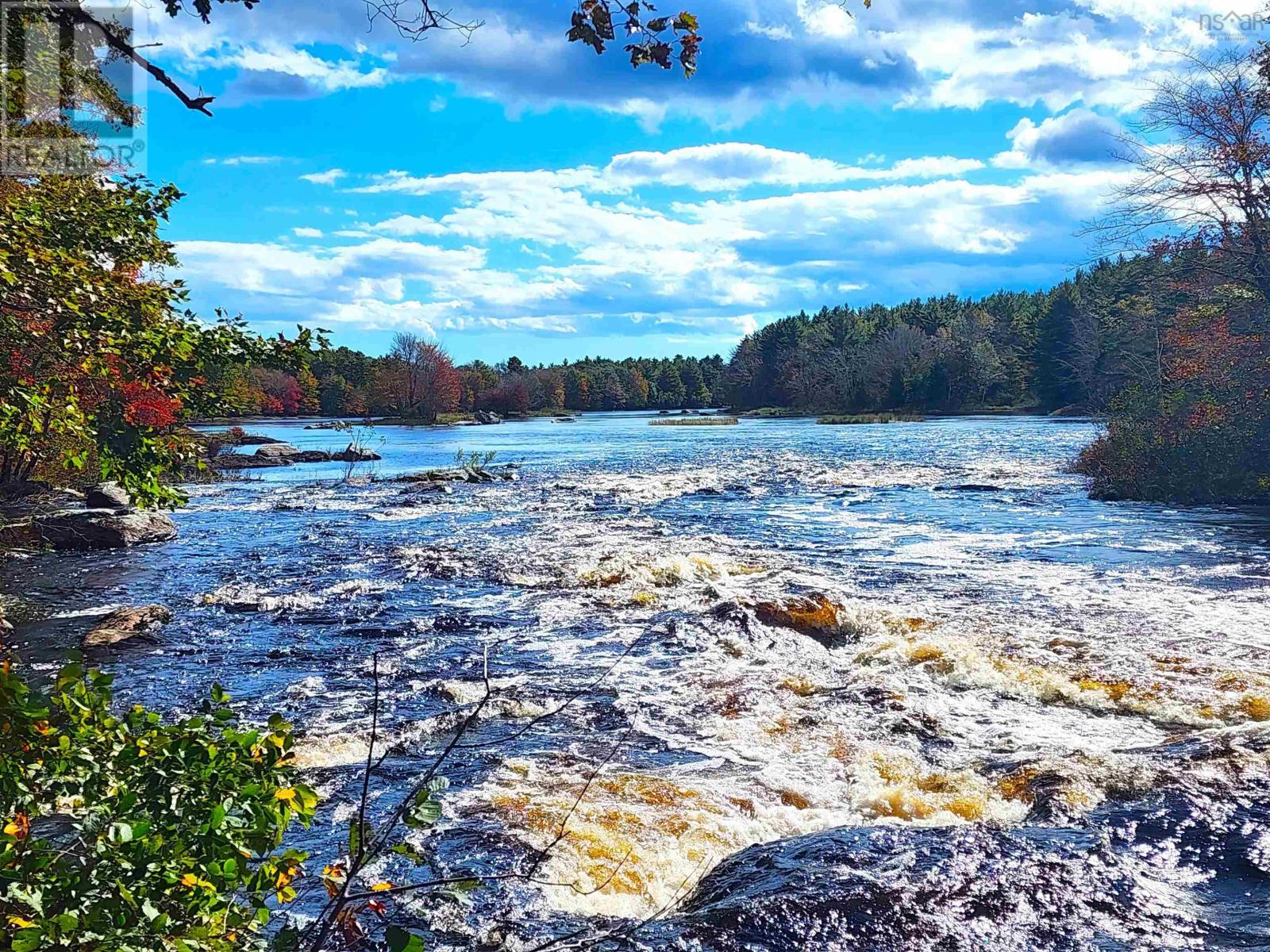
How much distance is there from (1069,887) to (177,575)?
49.7 feet

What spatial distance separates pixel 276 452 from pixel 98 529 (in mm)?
26890

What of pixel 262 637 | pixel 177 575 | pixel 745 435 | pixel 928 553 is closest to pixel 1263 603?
pixel 928 553

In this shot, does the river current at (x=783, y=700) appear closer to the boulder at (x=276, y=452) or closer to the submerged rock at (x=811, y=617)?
the submerged rock at (x=811, y=617)

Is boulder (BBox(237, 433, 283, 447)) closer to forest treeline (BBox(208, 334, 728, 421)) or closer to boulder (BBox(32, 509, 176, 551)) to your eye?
forest treeline (BBox(208, 334, 728, 421))

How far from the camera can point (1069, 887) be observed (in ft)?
15.4

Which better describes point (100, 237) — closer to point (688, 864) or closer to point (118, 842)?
point (118, 842)

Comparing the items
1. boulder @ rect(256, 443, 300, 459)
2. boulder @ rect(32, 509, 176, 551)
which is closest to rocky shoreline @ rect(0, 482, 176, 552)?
boulder @ rect(32, 509, 176, 551)

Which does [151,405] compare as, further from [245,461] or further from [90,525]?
[245,461]

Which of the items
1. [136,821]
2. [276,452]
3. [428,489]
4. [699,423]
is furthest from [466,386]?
[136,821]

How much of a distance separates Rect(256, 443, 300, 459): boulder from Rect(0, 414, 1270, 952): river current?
2364 cm

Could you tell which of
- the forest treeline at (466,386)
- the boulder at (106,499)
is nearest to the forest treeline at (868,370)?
the forest treeline at (466,386)

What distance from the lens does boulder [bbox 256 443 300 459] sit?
142 ft

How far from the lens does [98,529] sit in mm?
18312

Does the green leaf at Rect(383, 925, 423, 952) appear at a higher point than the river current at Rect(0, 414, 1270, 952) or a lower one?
higher
